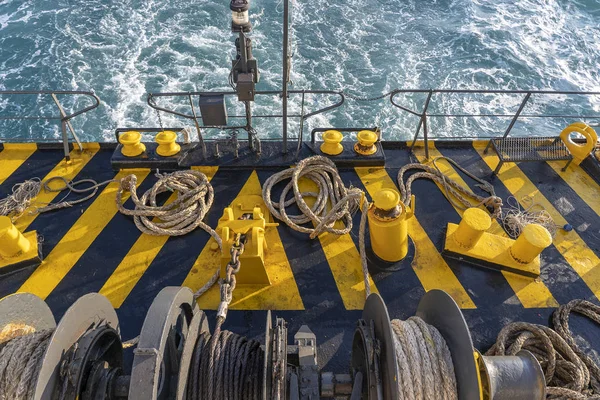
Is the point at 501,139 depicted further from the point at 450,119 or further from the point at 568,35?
the point at 568,35

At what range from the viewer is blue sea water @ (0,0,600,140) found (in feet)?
38.0

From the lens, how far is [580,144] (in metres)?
6.20

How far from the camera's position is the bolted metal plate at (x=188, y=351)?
8.95ft

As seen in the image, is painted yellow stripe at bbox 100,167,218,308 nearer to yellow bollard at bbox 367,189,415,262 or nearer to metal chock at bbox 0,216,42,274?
metal chock at bbox 0,216,42,274

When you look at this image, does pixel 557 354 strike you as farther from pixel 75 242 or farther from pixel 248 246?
pixel 75 242

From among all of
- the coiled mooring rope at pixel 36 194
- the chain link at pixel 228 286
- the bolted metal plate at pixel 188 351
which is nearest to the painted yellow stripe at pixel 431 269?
the chain link at pixel 228 286

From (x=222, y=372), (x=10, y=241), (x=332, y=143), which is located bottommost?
(x=10, y=241)

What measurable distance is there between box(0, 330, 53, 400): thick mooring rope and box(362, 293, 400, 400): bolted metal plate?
224cm

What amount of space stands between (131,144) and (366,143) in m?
3.37

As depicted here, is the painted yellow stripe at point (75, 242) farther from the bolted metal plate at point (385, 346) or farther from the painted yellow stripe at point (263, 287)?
the bolted metal plate at point (385, 346)

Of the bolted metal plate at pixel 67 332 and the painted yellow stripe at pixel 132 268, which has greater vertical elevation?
the bolted metal plate at pixel 67 332

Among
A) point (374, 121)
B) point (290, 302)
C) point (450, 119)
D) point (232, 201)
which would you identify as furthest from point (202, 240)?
point (450, 119)

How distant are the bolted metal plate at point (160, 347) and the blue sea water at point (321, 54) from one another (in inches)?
326

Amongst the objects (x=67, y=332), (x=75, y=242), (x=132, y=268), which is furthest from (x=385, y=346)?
(x=75, y=242)
